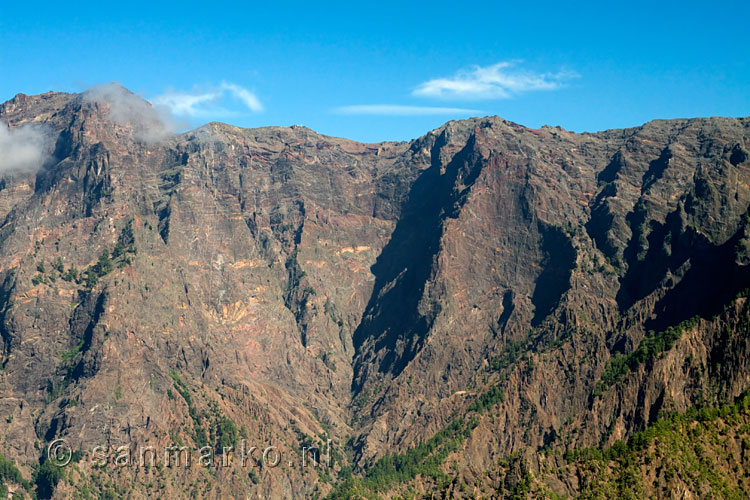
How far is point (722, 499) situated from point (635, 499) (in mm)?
17819

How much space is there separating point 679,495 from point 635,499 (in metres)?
9.13

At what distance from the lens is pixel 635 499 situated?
7835 inches

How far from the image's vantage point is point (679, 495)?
200m

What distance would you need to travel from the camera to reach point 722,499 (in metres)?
200

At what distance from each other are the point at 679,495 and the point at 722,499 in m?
8.76
